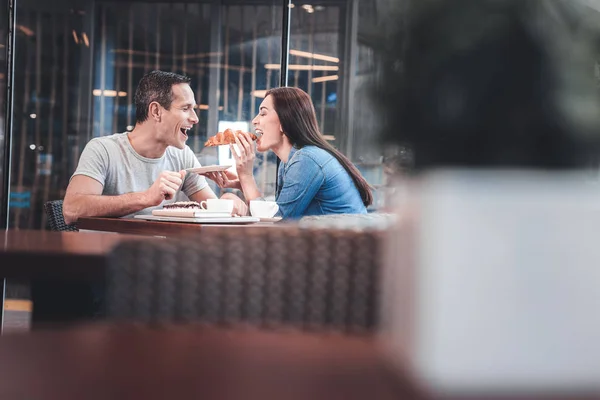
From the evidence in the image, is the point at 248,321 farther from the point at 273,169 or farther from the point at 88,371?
the point at 273,169

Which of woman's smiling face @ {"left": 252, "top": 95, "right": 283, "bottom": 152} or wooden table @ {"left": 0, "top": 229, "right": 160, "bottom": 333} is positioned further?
woman's smiling face @ {"left": 252, "top": 95, "right": 283, "bottom": 152}

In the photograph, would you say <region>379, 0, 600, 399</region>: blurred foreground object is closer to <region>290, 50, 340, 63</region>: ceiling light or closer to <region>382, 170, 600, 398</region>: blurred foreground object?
<region>382, 170, 600, 398</region>: blurred foreground object

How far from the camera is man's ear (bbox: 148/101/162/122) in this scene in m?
3.48

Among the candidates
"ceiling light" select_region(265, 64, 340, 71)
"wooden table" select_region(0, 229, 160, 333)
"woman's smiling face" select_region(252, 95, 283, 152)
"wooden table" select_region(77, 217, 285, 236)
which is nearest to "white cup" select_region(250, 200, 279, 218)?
"wooden table" select_region(77, 217, 285, 236)

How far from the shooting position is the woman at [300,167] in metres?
3.01

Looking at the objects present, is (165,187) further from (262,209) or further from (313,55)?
(313,55)

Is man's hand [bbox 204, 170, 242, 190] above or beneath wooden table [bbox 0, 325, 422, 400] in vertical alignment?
above

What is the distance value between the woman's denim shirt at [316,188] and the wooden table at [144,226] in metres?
0.42

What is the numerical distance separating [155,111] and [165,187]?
83 cm

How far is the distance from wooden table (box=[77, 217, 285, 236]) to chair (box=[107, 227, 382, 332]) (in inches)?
59.8

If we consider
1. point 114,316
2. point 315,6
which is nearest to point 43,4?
point 315,6

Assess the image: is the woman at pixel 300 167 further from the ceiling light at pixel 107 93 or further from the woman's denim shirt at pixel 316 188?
the ceiling light at pixel 107 93

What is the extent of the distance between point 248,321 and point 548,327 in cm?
35

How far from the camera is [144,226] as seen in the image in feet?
8.40
